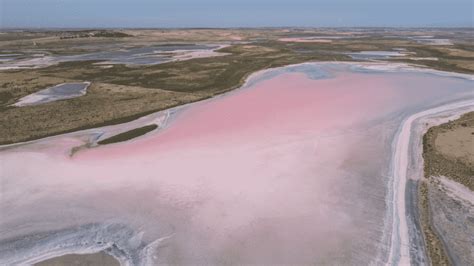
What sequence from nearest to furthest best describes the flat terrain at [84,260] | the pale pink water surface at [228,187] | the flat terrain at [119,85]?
1. the flat terrain at [84,260]
2. the pale pink water surface at [228,187]
3. the flat terrain at [119,85]

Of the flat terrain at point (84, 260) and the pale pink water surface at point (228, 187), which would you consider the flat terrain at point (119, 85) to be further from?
the flat terrain at point (84, 260)

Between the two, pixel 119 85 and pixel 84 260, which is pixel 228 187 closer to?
pixel 84 260

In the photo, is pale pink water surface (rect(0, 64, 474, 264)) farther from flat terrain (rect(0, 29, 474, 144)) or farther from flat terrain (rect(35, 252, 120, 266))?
flat terrain (rect(0, 29, 474, 144))

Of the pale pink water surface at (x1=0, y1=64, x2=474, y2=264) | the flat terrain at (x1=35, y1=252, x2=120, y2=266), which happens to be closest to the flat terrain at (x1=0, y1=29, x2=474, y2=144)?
the pale pink water surface at (x1=0, y1=64, x2=474, y2=264)

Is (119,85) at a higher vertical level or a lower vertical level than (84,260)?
higher

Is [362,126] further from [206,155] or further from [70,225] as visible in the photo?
[70,225]

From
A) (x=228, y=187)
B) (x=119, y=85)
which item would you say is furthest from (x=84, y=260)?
(x=119, y=85)

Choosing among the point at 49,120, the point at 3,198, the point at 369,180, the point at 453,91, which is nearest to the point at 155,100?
the point at 49,120

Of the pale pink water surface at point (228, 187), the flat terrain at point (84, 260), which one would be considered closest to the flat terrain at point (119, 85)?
the pale pink water surface at point (228, 187)
